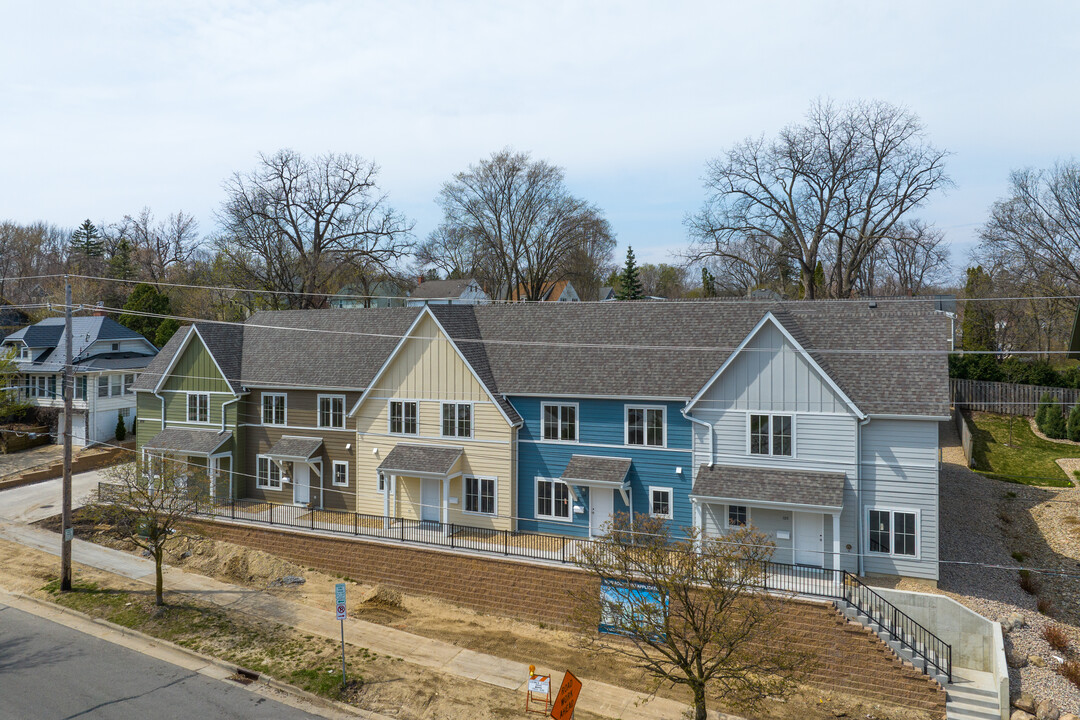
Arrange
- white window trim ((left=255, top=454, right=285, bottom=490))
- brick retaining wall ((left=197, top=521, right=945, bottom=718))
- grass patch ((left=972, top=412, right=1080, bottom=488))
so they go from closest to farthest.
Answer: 1. brick retaining wall ((left=197, top=521, right=945, bottom=718))
2. white window trim ((left=255, top=454, right=285, bottom=490))
3. grass patch ((left=972, top=412, right=1080, bottom=488))

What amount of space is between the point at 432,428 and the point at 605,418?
24.3ft

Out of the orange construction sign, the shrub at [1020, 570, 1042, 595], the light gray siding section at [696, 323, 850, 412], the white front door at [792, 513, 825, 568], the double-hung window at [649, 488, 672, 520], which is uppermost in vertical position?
the light gray siding section at [696, 323, 850, 412]

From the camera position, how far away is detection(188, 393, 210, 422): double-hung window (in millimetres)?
33469

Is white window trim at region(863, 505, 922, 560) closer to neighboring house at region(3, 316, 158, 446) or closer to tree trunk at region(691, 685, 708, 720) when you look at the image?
tree trunk at region(691, 685, 708, 720)

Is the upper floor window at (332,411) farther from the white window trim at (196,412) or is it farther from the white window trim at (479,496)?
the white window trim at (479,496)

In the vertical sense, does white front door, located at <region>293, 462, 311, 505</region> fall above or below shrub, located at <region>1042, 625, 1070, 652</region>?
above

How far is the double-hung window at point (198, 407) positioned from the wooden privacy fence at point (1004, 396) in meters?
41.1

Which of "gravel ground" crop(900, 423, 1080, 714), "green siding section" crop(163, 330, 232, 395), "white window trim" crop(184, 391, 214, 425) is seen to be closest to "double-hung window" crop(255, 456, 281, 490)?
"white window trim" crop(184, 391, 214, 425)

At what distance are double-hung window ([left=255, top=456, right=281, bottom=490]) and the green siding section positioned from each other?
3.74m

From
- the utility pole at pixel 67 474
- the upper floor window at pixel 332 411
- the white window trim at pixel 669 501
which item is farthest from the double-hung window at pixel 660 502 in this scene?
the utility pole at pixel 67 474

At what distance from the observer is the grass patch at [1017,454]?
3341 cm

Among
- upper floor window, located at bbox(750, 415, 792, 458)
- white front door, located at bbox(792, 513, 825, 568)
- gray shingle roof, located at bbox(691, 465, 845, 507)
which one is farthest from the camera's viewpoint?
upper floor window, located at bbox(750, 415, 792, 458)

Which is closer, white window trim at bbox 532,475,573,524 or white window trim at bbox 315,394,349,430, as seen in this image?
white window trim at bbox 532,475,573,524

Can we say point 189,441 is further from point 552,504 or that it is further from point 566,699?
point 566,699
